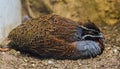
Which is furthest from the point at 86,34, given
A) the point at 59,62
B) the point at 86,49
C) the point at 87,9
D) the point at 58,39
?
the point at 87,9

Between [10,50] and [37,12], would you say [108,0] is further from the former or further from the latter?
[10,50]

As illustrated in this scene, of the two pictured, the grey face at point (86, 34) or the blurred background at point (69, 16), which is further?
the grey face at point (86, 34)

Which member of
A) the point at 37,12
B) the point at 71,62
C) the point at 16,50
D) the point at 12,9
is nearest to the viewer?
the point at 71,62

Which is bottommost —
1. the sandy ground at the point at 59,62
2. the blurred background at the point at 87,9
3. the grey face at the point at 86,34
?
the sandy ground at the point at 59,62

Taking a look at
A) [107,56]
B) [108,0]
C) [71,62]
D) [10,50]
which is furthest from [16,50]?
[108,0]

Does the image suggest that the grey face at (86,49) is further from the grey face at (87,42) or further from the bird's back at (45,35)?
the bird's back at (45,35)

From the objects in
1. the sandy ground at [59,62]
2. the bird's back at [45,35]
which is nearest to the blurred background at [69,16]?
the sandy ground at [59,62]

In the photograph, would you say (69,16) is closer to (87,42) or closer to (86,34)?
(86,34)
